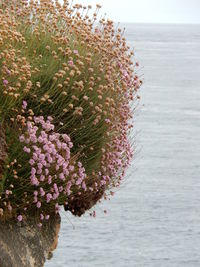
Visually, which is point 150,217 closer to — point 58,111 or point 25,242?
point 58,111

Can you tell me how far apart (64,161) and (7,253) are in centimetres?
77

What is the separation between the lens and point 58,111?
5.42 meters

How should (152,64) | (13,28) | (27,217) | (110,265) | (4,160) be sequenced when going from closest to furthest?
(4,160)
(27,217)
(13,28)
(110,265)
(152,64)

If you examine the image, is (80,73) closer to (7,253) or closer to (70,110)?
(70,110)

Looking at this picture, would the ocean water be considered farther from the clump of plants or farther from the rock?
the rock

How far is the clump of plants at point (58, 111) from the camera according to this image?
496 centimetres

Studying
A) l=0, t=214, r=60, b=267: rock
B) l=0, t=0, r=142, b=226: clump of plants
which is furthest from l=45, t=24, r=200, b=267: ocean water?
l=0, t=214, r=60, b=267: rock

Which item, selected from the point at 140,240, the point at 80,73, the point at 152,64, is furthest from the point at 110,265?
the point at 152,64

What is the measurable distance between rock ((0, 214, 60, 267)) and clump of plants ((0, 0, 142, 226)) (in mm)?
78

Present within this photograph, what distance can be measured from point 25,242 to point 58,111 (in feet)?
3.44

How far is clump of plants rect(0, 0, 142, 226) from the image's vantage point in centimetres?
496

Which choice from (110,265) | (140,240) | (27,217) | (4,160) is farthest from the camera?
(140,240)

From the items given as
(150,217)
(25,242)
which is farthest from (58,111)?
(150,217)

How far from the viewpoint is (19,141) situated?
501 centimetres
